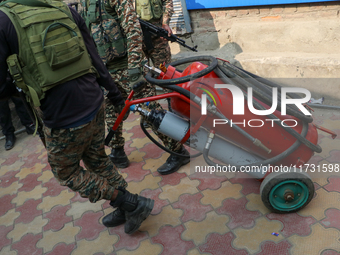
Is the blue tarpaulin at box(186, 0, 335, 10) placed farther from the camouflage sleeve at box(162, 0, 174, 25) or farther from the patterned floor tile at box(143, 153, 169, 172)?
the patterned floor tile at box(143, 153, 169, 172)

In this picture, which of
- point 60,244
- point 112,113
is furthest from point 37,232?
point 112,113

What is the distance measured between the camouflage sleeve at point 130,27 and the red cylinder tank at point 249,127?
0.68 meters

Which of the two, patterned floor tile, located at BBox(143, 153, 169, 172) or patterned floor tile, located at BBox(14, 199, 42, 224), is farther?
patterned floor tile, located at BBox(143, 153, 169, 172)

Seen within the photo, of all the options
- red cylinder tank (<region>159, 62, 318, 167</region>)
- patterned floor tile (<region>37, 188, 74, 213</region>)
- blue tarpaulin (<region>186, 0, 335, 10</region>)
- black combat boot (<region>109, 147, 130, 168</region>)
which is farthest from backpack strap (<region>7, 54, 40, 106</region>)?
blue tarpaulin (<region>186, 0, 335, 10</region>)

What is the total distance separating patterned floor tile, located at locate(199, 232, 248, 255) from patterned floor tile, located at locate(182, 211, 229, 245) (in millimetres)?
41

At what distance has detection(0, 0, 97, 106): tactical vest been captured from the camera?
1.70 metres

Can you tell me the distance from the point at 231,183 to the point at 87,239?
129 centimetres

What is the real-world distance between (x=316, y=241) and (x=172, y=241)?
3.19ft

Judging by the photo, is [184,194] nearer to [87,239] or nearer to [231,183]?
[231,183]

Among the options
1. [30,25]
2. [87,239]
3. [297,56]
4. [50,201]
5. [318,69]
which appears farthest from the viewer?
[297,56]

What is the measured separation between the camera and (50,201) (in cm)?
297

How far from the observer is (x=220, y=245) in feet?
7.00

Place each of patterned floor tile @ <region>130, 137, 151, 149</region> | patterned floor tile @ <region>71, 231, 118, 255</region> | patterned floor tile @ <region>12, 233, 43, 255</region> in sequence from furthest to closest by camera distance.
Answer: patterned floor tile @ <region>130, 137, 151, 149</region> < patterned floor tile @ <region>12, 233, 43, 255</region> < patterned floor tile @ <region>71, 231, 118, 255</region>

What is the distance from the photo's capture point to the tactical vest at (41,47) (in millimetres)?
1703
